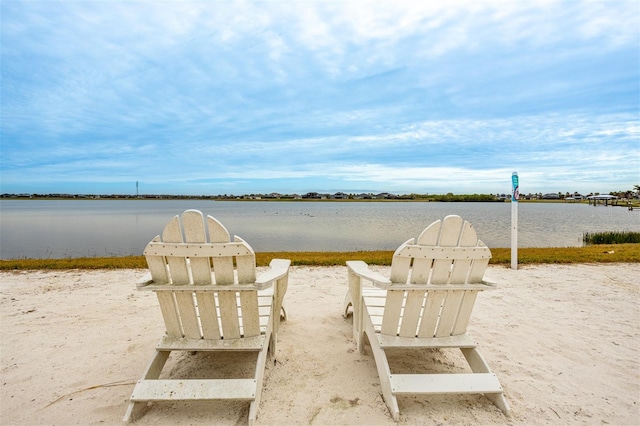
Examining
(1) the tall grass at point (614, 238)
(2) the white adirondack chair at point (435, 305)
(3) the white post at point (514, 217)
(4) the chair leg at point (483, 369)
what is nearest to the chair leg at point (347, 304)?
(2) the white adirondack chair at point (435, 305)

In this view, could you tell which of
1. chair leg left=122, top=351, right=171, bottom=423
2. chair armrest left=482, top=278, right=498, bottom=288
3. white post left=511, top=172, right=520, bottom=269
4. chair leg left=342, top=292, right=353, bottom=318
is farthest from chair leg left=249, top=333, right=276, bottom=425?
white post left=511, top=172, right=520, bottom=269

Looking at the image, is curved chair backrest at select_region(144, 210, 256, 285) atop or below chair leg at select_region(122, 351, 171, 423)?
atop

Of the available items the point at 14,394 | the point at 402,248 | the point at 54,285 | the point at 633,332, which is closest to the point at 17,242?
the point at 54,285

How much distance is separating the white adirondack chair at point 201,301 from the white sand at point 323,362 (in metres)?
0.21

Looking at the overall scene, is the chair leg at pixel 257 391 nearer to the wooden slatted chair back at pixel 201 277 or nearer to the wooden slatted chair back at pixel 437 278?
the wooden slatted chair back at pixel 201 277

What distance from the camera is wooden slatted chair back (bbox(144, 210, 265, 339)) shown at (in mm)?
2584

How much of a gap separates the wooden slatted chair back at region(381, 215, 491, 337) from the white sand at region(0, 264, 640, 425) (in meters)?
0.57

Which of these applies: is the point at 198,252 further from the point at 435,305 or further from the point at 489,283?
the point at 489,283

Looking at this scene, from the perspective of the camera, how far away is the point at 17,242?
19062 millimetres

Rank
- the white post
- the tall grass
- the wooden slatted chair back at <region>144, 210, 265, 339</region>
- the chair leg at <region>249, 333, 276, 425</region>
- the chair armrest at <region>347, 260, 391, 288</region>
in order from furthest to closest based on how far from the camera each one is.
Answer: the tall grass
the white post
the chair armrest at <region>347, 260, 391, 288</region>
the wooden slatted chair back at <region>144, 210, 265, 339</region>
the chair leg at <region>249, 333, 276, 425</region>

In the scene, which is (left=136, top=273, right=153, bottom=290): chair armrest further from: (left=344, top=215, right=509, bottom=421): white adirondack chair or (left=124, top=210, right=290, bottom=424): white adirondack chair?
(left=344, top=215, right=509, bottom=421): white adirondack chair

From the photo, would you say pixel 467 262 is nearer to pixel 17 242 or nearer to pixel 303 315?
pixel 303 315

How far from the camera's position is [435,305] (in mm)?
2844

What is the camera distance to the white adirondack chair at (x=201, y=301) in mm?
2553
